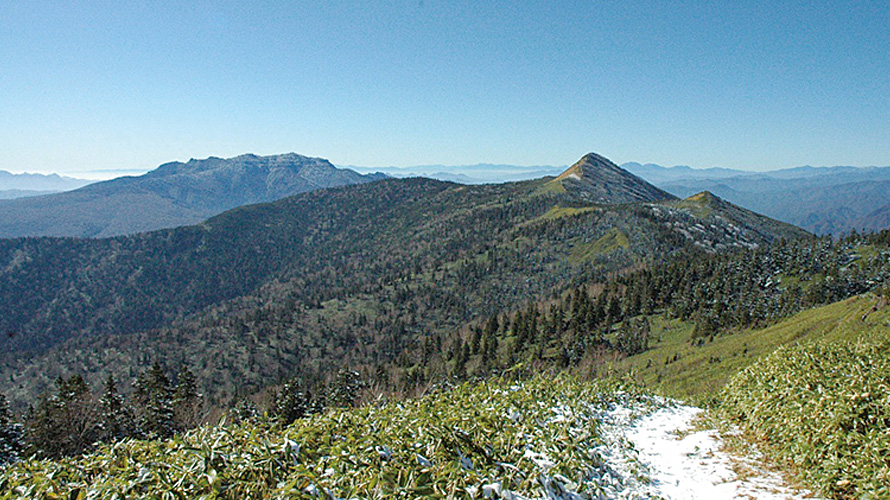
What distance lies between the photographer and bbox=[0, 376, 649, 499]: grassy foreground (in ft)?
19.6

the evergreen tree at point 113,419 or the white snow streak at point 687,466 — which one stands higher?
the white snow streak at point 687,466

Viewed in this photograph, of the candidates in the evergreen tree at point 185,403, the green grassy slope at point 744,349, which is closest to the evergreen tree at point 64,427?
the evergreen tree at point 185,403

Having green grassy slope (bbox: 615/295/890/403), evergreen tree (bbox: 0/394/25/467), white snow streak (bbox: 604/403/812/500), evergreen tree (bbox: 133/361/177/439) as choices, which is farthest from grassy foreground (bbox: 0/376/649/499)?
evergreen tree (bbox: 0/394/25/467)

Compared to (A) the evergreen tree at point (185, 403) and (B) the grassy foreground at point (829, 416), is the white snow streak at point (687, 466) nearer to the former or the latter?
(B) the grassy foreground at point (829, 416)

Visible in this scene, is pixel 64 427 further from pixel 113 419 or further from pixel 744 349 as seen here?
pixel 744 349

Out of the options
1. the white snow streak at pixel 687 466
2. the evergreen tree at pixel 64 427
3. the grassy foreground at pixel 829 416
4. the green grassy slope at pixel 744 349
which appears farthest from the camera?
the evergreen tree at pixel 64 427

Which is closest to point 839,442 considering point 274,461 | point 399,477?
point 399,477

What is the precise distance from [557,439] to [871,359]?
719cm

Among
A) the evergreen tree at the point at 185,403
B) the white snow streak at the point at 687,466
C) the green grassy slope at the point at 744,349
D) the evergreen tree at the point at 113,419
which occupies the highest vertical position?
the white snow streak at the point at 687,466

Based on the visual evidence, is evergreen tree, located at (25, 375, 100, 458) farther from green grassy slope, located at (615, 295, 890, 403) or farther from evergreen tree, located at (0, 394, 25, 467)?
green grassy slope, located at (615, 295, 890, 403)

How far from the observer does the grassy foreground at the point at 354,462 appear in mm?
5973

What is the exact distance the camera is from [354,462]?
6.45 m

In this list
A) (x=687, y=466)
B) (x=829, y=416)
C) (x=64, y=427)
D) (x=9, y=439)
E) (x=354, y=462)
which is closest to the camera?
(x=354, y=462)

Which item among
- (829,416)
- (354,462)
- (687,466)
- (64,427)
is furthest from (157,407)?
(829,416)
